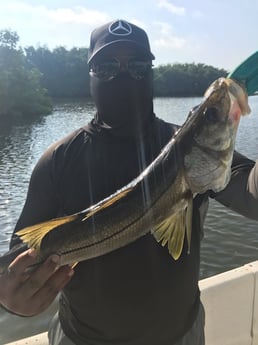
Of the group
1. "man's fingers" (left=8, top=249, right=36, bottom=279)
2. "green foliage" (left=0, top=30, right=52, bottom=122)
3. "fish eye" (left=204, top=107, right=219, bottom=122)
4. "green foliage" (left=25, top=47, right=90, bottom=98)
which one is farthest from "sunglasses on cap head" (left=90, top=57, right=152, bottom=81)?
"green foliage" (left=25, top=47, right=90, bottom=98)

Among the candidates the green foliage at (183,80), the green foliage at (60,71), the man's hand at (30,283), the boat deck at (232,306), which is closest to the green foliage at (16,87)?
the green foliage at (60,71)

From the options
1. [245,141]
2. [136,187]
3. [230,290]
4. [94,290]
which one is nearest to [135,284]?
[94,290]

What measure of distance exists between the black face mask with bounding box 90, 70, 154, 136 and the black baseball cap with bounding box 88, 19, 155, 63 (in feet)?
0.60

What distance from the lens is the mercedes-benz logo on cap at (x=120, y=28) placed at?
8.32ft

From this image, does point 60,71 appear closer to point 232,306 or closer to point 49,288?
point 232,306

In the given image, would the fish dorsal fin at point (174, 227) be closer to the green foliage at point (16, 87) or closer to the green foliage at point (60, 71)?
the green foliage at point (16, 87)

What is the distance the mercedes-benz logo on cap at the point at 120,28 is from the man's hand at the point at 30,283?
1406mm

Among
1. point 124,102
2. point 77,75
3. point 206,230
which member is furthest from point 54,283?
point 77,75

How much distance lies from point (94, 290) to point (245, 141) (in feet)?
77.8

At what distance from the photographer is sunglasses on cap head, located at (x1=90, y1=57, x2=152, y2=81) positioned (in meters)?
2.58

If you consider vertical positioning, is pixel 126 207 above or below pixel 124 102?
below

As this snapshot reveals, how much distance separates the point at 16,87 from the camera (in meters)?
63.8

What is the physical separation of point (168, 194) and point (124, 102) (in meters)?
1.02

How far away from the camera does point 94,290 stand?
7.56 ft
